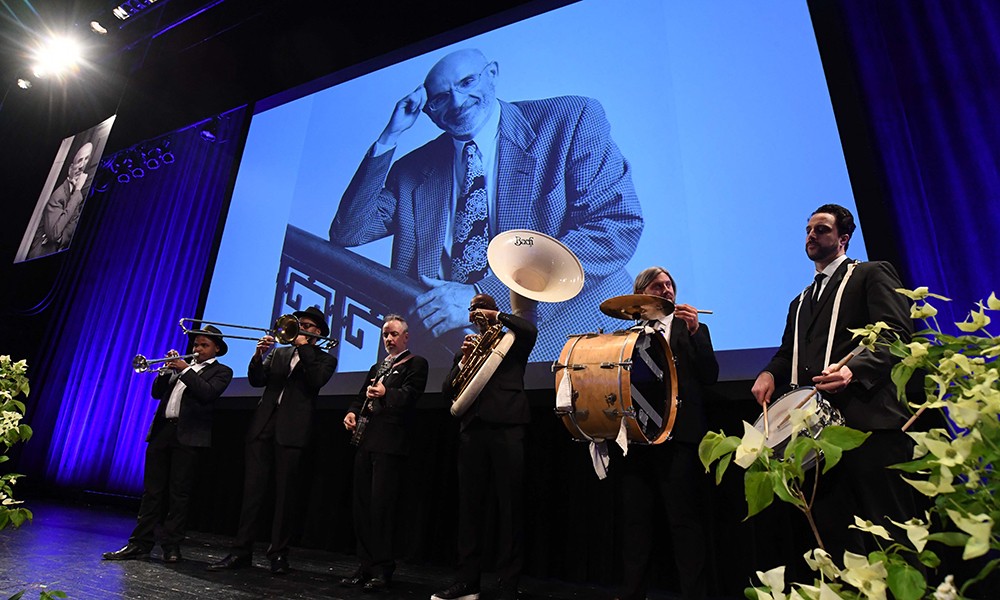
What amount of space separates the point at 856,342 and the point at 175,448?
159 inches

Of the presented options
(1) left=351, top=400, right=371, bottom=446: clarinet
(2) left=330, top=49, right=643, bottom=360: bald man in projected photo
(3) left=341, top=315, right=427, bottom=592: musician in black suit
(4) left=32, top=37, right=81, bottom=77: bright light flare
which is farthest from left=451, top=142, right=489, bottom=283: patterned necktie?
(4) left=32, top=37, right=81, bottom=77: bright light flare

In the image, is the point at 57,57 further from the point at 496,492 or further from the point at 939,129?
the point at 939,129

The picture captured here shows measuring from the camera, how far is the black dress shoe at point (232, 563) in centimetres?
334

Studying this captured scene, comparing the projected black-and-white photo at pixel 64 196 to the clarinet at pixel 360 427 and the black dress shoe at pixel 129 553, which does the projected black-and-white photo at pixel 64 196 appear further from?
the clarinet at pixel 360 427

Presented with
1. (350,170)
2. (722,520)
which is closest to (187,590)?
(722,520)

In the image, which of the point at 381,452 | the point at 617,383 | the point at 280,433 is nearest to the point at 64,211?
the point at 280,433

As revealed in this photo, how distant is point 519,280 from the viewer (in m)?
3.06

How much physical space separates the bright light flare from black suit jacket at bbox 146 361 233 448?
5.59 m

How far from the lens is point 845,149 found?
313 centimetres

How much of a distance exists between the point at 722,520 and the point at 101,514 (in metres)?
5.87

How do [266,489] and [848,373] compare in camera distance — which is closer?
[848,373]

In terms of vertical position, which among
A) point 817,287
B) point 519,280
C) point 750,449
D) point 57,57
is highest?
point 57,57

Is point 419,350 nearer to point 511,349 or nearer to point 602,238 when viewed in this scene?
point 511,349

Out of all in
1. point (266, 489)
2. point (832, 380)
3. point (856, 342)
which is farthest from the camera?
point (266, 489)
